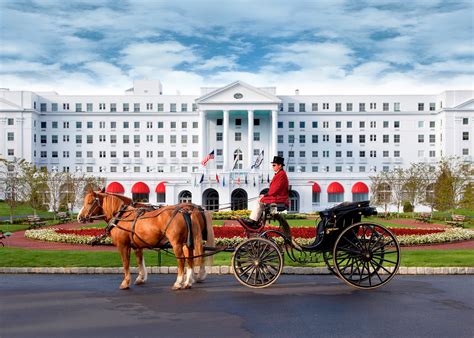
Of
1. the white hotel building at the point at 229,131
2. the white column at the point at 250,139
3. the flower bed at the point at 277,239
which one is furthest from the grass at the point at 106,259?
the white hotel building at the point at 229,131

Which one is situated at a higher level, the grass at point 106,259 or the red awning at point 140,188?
the red awning at point 140,188

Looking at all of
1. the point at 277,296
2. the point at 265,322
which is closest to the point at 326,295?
the point at 277,296

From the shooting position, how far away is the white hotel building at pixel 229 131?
288 ft

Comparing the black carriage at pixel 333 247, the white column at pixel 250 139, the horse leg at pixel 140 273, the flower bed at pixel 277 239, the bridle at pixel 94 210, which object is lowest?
the flower bed at pixel 277 239

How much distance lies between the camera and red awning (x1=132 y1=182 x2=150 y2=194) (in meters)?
76.1

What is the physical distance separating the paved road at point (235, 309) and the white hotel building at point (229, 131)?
73.2 metres

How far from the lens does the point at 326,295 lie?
11.5 metres

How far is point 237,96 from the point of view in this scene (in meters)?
82.9

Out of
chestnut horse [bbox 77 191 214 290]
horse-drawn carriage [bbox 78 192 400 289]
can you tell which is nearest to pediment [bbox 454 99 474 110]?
horse-drawn carriage [bbox 78 192 400 289]

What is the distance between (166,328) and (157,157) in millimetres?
82945

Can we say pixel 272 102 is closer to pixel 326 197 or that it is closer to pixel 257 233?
pixel 326 197

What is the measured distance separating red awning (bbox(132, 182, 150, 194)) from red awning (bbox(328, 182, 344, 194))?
1030 inches

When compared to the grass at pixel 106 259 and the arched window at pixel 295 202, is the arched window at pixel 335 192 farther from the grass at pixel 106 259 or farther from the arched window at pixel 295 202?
the grass at pixel 106 259

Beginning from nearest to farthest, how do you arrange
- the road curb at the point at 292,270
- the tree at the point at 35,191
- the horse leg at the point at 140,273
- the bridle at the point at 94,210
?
1. the bridle at the point at 94,210
2. the horse leg at the point at 140,273
3. the road curb at the point at 292,270
4. the tree at the point at 35,191
